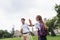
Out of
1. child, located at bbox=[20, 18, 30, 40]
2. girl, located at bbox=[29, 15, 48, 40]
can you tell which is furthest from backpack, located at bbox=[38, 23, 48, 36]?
child, located at bbox=[20, 18, 30, 40]

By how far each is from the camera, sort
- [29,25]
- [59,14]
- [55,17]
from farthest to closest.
→ [55,17] → [59,14] → [29,25]

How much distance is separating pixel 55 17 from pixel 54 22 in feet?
11.0

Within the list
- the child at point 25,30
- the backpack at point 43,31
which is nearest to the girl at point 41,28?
the backpack at point 43,31

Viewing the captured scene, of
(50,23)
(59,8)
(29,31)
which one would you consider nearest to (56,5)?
(59,8)

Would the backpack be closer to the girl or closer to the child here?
the girl

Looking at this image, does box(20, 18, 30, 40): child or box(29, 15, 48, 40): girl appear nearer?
box(29, 15, 48, 40): girl

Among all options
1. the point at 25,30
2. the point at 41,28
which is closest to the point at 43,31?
the point at 41,28

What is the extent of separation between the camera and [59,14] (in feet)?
185

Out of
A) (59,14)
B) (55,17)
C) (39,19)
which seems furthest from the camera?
(55,17)

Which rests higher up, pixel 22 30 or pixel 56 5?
pixel 56 5

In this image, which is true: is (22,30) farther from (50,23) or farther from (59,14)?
(50,23)

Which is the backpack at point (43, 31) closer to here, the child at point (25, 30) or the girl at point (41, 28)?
the girl at point (41, 28)

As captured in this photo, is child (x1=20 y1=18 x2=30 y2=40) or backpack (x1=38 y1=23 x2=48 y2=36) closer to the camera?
backpack (x1=38 y1=23 x2=48 y2=36)

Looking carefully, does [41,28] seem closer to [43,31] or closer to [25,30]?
[43,31]
